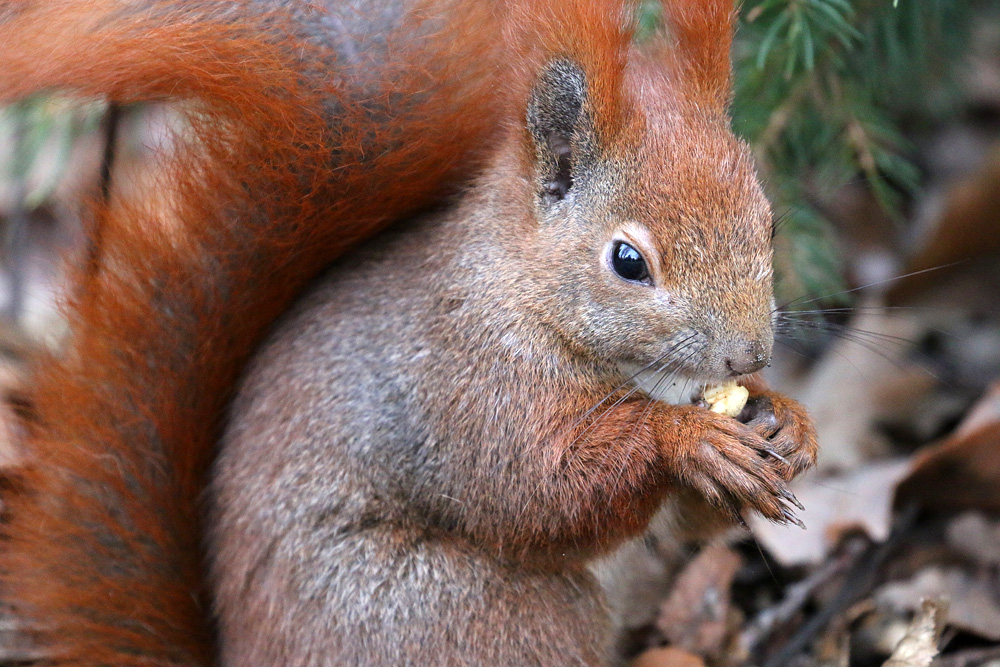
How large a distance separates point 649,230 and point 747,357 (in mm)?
274

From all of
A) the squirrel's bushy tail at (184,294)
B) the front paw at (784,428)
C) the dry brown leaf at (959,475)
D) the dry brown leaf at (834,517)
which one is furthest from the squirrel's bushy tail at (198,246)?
the dry brown leaf at (959,475)

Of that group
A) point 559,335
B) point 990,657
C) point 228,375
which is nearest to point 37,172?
point 228,375

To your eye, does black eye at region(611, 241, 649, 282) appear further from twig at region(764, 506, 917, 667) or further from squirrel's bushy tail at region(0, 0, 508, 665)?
twig at region(764, 506, 917, 667)

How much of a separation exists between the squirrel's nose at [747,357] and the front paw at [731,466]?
0.39 feet

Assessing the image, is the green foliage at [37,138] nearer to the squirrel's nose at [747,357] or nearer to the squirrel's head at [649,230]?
the squirrel's head at [649,230]

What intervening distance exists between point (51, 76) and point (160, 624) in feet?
3.54

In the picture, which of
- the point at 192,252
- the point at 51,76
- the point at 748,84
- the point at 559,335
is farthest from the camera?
the point at 748,84

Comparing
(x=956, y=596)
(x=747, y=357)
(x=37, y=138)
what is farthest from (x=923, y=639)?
(x=37, y=138)

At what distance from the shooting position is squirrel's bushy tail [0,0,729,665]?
1797 millimetres

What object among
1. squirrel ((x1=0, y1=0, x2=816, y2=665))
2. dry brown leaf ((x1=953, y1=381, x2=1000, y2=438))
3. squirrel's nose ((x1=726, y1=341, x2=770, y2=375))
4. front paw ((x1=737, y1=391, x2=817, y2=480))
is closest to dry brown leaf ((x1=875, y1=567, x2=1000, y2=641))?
dry brown leaf ((x1=953, y1=381, x2=1000, y2=438))

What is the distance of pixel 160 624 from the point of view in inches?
77.7

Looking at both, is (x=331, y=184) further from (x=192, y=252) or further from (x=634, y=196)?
(x=634, y=196)

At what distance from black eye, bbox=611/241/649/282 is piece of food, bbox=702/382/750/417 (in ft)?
0.96

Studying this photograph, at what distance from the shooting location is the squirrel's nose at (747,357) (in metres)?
1.62
